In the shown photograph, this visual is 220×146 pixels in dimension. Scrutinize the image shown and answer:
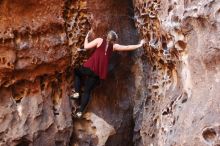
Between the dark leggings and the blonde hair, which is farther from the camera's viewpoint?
the dark leggings

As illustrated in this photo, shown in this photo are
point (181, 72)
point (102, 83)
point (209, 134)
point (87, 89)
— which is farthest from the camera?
point (102, 83)

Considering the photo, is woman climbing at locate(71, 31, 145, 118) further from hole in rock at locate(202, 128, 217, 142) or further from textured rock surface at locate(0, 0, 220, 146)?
hole in rock at locate(202, 128, 217, 142)

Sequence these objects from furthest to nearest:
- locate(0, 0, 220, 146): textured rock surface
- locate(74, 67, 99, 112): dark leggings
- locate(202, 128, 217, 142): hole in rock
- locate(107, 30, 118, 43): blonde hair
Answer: locate(74, 67, 99, 112): dark leggings < locate(107, 30, 118, 43): blonde hair < locate(0, 0, 220, 146): textured rock surface < locate(202, 128, 217, 142): hole in rock

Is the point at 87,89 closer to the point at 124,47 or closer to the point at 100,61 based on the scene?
the point at 100,61

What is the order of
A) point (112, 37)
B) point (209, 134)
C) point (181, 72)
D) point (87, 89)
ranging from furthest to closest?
1. point (87, 89)
2. point (112, 37)
3. point (181, 72)
4. point (209, 134)

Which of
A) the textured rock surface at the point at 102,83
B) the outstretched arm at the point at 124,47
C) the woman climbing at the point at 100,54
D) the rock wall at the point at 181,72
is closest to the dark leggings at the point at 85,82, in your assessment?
the woman climbing at the point at 100,54

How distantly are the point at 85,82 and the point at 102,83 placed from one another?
0.26 m

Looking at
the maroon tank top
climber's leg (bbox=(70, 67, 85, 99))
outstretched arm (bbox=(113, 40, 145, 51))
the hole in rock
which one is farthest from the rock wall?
climber's leg (bbox=(70, 67, 85, 99))

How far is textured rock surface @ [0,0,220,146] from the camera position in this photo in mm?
3971

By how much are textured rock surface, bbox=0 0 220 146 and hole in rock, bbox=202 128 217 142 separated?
0.34 meters

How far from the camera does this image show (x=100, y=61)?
14.1 feet

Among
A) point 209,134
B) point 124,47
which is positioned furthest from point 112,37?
point 209,134

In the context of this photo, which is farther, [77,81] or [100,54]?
[77,81]

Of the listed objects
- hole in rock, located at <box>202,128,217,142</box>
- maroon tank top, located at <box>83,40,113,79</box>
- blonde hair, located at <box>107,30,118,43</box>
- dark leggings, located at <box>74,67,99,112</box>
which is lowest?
hole in rock, located at <box>202,128,217,142</box>
